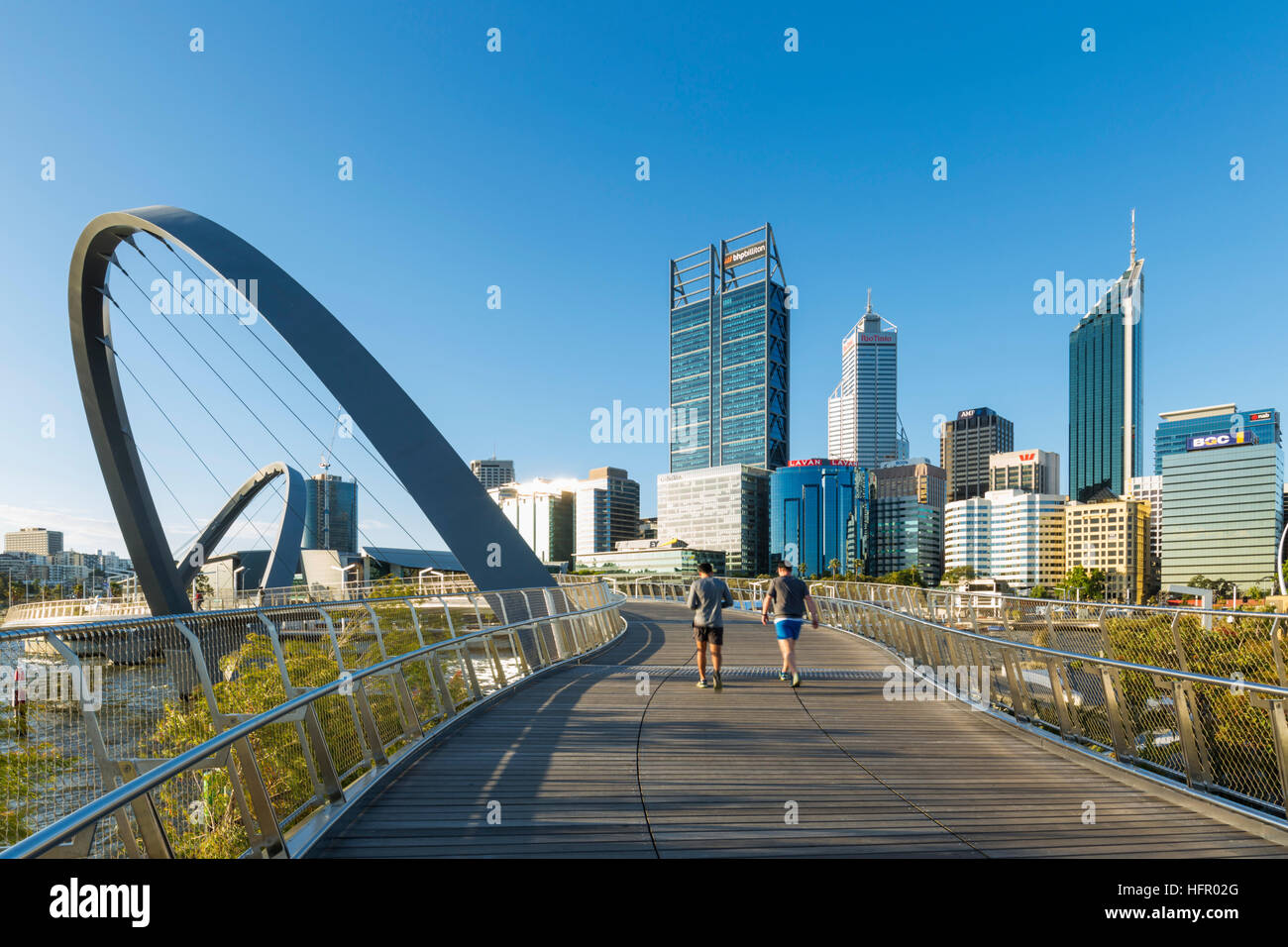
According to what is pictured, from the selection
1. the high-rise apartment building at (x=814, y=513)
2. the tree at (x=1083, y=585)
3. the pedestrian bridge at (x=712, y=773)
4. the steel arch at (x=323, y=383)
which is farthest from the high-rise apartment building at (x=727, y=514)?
the pedestrian bridge at (x=712, y=773)

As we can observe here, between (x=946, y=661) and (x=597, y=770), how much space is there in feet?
20.9

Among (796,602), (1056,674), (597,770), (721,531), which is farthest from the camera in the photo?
(721,531)

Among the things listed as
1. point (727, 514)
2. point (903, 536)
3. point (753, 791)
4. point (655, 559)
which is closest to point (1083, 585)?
point (655, 559)

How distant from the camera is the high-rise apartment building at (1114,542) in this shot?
517ft

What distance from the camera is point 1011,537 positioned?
184m

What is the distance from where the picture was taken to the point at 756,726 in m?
8.33

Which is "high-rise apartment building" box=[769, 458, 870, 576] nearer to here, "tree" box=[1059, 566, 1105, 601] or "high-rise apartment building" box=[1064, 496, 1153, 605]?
"high-rise apartment building" box=[1064, 496, 1153, 605]

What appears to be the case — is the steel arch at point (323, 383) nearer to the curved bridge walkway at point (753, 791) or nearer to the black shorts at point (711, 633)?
the black shorts at point (711, 633)

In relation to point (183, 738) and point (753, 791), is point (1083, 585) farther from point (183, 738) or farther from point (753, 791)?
point (183, 738)

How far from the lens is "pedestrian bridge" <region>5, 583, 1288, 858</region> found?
4.63m

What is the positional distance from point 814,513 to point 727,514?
17851mm
